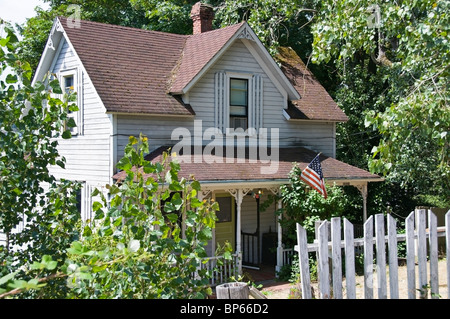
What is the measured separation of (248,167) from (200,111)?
254 cm

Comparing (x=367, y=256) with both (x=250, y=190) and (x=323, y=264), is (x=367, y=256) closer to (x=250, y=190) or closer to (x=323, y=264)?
(x=323, y=264)

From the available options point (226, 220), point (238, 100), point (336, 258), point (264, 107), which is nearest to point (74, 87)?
point (238, 100)

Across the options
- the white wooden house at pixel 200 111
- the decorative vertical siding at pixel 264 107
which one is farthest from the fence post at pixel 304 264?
the decorative vertical siding at pixel 264 107

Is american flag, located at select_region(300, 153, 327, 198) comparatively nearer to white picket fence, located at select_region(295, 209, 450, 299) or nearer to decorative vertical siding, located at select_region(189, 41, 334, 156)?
decorative vertical siding, located at select_region(189, 41, 334, 156)

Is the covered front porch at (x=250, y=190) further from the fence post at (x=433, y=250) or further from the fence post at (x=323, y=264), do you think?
the fence post at (x=323, y=264)

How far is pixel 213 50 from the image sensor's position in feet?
59.4

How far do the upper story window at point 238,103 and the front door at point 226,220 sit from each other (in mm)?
2493

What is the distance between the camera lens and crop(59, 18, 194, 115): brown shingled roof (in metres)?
16.5

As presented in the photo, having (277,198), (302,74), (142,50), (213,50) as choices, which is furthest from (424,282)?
(302,74)

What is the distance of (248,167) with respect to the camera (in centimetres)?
1692

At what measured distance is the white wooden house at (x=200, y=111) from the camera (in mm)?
16297

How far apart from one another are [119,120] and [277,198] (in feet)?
17.5
